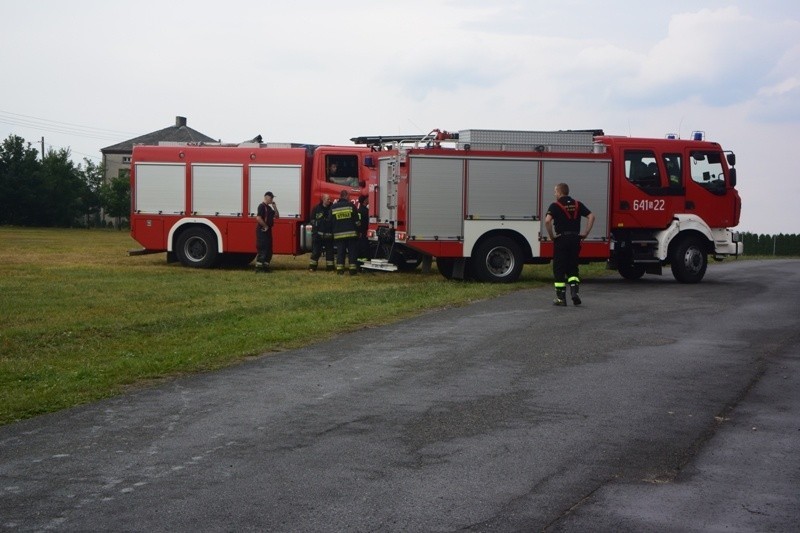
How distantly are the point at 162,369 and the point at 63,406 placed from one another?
1.75m

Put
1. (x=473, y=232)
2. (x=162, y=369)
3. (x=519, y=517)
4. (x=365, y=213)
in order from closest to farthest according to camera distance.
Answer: (x=519, y=517)
(x=162, y=369)
(x=473, y=232)
(x=365, y=213)

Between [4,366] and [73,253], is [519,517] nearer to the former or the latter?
[4,366]

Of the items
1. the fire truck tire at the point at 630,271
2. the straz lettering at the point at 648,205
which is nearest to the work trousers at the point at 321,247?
the fire truck tire at the point at 630,271

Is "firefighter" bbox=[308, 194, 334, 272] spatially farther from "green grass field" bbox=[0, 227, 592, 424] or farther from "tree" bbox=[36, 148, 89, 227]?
"tree" bbox=[36, 148, 89, 227]

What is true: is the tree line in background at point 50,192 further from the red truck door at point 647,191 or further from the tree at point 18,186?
the red truck door at point 647,191

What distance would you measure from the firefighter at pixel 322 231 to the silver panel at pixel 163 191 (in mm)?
3529

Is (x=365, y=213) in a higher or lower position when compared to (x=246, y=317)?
higher

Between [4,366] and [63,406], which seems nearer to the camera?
[63,406]

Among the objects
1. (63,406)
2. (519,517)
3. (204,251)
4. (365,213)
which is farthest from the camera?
(204,251)

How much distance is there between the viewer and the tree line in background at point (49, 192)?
75.3 m

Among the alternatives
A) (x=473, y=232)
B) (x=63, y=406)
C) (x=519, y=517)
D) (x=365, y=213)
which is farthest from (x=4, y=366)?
(x=365, y=213)

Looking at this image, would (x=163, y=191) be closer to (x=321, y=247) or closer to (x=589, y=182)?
(x=321, y=247)

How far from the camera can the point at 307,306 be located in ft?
53.0

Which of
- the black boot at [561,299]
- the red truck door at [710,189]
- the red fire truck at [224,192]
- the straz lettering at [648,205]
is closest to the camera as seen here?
the black boot at [561,299]
